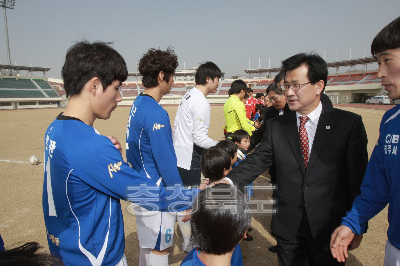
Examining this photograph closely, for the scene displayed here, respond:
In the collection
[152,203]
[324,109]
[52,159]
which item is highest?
[324,109]

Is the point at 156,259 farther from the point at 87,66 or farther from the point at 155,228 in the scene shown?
the point at 87,66

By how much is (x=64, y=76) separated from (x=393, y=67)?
189 cm

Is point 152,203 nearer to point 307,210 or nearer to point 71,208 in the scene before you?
point 71,208

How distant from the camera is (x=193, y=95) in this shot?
10.6 feet

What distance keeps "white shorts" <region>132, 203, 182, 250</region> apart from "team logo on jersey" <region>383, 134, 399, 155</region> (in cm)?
169

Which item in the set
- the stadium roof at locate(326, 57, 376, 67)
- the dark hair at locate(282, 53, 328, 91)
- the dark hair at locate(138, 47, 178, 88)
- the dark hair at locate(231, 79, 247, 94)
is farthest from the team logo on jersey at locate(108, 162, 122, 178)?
the stadium roof at locate(326, 57, 376, 67)

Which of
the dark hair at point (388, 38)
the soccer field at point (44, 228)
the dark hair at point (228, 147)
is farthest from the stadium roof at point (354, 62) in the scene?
Answer: the dark hair at point (388, 38)

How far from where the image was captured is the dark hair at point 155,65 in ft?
7.68

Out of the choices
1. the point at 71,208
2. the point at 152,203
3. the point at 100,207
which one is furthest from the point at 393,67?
the point at 71,208

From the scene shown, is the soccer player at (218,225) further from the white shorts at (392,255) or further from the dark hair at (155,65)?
the dark hair at (155,65)

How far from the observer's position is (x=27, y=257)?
0.78m

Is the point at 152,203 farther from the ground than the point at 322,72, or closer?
closer

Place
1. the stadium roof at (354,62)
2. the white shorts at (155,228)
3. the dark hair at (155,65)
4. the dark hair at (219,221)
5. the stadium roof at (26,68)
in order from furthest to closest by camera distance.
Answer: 1. the stadium roof at (354,62)
2. the stadium roof at (26,68)
3. the dark hair at (155,65)
4. the white shorts at (155,228)
5. the dark hair at (219,221)

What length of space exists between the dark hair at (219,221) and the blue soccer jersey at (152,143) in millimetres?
817
